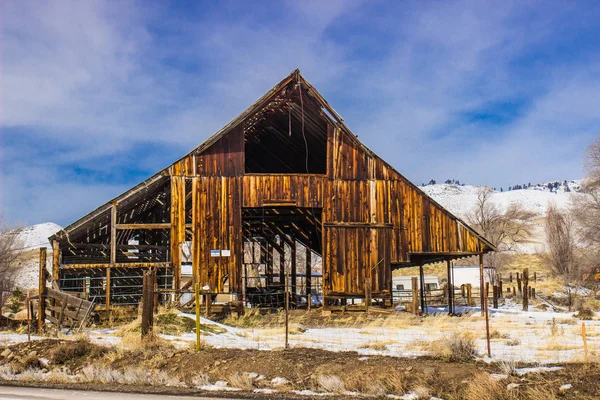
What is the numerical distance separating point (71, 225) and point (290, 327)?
975 centimetres

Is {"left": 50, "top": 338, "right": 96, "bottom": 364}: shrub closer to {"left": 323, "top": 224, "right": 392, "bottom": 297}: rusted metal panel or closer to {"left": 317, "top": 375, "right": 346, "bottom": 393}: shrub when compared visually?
{"left": 317, "top": 375, "right": 346, "bottom": 393}: shrub

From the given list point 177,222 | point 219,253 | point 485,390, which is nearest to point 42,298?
point 177,222

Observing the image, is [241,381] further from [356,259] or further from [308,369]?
[356,259]

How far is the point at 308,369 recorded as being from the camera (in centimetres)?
1249

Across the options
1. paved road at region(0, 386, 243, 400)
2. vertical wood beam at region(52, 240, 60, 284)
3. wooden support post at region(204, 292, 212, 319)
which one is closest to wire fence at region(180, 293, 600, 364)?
wooden support post at region(204, 292, 212, 319)

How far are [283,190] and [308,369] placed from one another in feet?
44.0

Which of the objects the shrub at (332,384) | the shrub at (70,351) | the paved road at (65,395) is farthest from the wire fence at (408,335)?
the paved road at (65,395)

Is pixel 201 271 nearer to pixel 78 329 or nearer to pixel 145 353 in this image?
pixel 78 329

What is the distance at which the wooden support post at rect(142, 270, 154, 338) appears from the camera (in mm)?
15195

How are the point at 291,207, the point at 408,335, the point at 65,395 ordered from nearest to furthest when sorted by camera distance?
the point at 65,395 < the point at 408,335 < the point at 291,207

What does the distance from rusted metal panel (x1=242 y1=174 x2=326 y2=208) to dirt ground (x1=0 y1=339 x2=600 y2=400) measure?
1094 cm

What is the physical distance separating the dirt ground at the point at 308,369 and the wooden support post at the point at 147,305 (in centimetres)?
68

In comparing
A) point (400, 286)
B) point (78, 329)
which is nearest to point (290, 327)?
point (78, 329)

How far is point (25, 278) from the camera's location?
3054 inches
